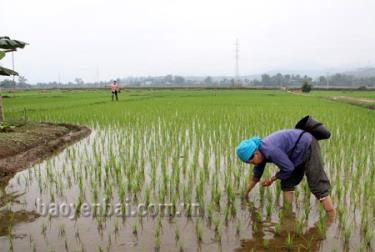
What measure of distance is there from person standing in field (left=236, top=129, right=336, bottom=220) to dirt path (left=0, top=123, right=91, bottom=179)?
3.21m

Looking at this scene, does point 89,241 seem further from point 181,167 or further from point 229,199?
point 181,167

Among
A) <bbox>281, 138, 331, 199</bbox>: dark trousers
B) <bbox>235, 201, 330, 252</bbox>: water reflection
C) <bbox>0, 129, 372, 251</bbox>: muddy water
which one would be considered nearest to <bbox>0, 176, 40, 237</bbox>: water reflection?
<bbox>0, 129, 372, 251</bbox>: muddy water

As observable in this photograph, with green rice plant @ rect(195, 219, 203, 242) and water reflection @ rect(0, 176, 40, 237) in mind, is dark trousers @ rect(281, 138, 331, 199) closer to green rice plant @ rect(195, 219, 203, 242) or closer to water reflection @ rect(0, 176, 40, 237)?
green rice plant @ rect(195, 219, 203, 242)

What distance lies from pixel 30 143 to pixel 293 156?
473 centimetres

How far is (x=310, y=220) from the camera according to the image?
316 cm

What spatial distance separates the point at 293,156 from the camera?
3141 millimetres

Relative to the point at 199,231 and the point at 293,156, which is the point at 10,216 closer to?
the point at 199,231

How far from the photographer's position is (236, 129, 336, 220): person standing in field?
9.88ft

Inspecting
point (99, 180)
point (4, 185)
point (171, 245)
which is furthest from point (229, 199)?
point (4, 185)

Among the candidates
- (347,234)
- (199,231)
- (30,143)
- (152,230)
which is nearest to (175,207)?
(152,230)

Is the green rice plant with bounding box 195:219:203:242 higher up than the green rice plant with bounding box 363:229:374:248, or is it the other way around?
the green rice plant with bounding box 195:219:203:242

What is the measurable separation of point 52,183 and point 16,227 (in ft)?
4.07

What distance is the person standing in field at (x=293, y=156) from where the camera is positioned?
9.88 ft

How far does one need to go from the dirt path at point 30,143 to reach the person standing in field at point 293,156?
321cm
